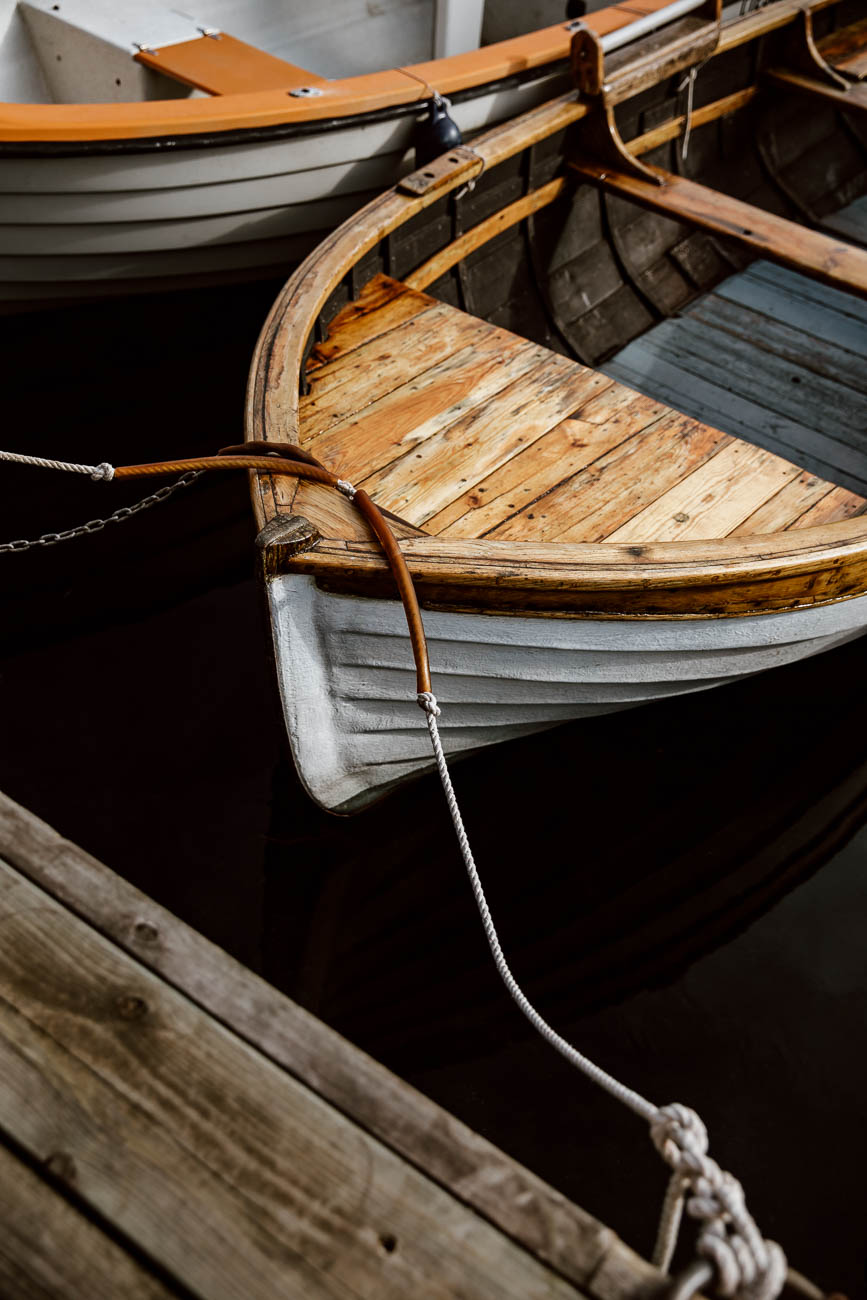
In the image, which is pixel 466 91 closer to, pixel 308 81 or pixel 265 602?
pixel 308 81

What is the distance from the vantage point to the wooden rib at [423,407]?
9.56ft

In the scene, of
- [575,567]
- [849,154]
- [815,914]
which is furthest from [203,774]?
[849,154]

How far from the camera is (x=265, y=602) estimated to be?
7.59 feet

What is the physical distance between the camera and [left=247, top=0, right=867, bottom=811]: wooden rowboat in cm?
243

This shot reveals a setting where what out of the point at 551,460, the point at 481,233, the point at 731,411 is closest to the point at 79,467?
the point at 551,460

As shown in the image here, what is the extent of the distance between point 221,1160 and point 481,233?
3159 mm

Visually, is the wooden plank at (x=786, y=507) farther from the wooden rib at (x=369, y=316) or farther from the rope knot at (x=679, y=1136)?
the rope knot at (x=679, y=1136)

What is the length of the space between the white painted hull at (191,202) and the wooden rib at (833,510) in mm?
2277

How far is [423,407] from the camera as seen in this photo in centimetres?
308

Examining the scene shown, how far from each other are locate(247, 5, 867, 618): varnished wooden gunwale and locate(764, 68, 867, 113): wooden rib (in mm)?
2695

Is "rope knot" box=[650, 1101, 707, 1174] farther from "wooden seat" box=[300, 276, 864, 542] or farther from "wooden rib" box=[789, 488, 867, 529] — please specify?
"wooden rib" box=[789, 488, 867, 529]

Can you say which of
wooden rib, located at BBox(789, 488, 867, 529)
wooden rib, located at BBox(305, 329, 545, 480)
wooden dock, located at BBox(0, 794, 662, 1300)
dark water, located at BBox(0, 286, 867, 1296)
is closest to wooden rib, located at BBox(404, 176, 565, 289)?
wooden rib, located at BBox(305, 329, 545, 480)

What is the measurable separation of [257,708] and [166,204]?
1.93 meters

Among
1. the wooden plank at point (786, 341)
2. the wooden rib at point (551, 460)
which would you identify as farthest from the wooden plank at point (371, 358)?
the wooden plank at point (786, 341)
